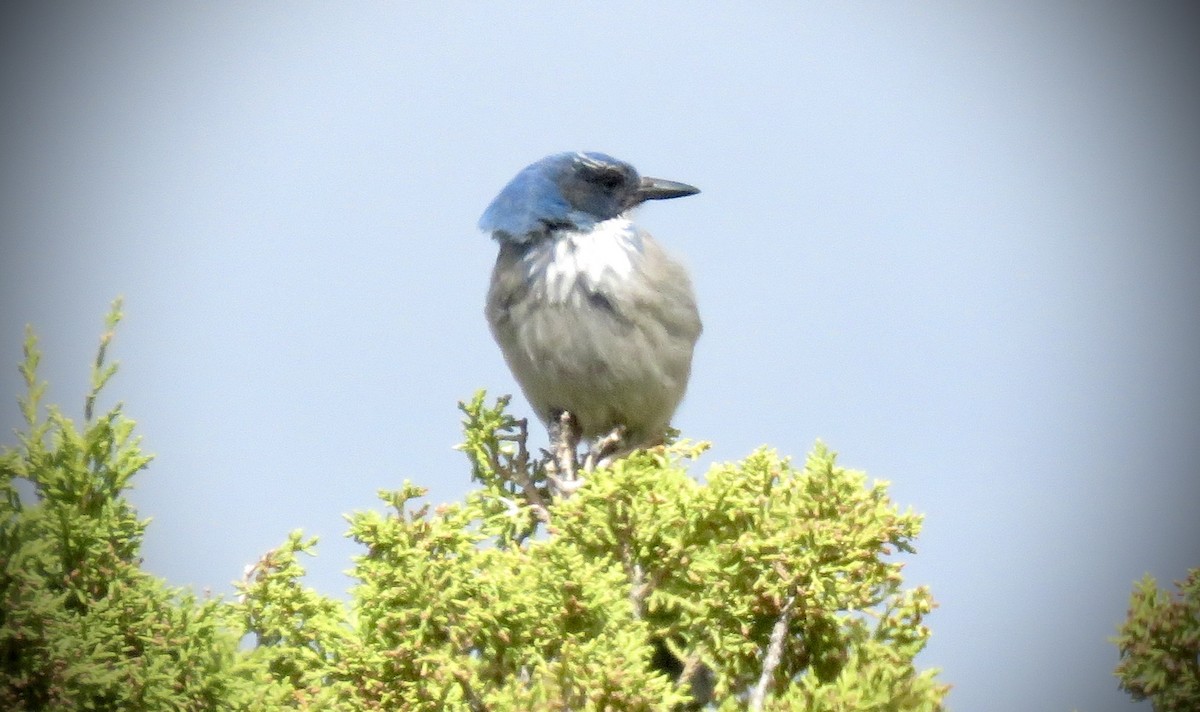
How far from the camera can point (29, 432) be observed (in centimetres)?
323

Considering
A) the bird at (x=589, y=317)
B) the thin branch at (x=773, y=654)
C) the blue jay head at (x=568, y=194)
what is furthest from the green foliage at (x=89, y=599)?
the blue jay head at (x=568, y=194)

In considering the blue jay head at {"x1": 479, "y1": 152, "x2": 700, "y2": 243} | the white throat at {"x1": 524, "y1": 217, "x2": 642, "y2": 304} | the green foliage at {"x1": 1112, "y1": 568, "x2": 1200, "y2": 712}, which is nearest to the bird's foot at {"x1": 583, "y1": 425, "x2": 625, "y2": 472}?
the white throat at {"x1": 524, "y1": 217, "x2": 642, "y2": 304}

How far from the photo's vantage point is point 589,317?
5.03 m

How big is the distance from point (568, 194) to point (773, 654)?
2.78 m

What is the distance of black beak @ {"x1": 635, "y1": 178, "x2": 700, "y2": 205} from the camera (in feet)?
19.2

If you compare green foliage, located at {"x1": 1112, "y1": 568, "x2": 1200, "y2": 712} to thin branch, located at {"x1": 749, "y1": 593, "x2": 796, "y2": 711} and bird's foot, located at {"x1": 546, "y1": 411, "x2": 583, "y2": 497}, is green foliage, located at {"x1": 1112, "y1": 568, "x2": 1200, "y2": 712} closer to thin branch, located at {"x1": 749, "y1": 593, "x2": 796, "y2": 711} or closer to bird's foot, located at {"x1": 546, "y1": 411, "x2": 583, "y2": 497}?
thin branch, located at {"x1": 749, "y1": 593, "x2": 796, "y2": 711}

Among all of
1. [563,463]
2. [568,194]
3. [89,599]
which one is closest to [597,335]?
[563,463]

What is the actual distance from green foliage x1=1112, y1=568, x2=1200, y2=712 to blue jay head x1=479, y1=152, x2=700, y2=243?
2842mm

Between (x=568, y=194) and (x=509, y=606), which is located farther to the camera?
(x=568, y=194)

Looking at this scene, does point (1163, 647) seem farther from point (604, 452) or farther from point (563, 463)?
point (604, 452)

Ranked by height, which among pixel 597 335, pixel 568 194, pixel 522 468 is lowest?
pixel 522 468

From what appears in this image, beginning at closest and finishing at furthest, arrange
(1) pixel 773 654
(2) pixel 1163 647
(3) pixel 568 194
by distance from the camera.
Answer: (2) pixel 1163 647, (1) pixel 773 654, (3) pixel 568 194

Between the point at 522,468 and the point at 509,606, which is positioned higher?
the point at 522,468

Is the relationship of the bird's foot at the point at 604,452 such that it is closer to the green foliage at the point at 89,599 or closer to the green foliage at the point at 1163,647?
the green foliage at the point at 89,599
